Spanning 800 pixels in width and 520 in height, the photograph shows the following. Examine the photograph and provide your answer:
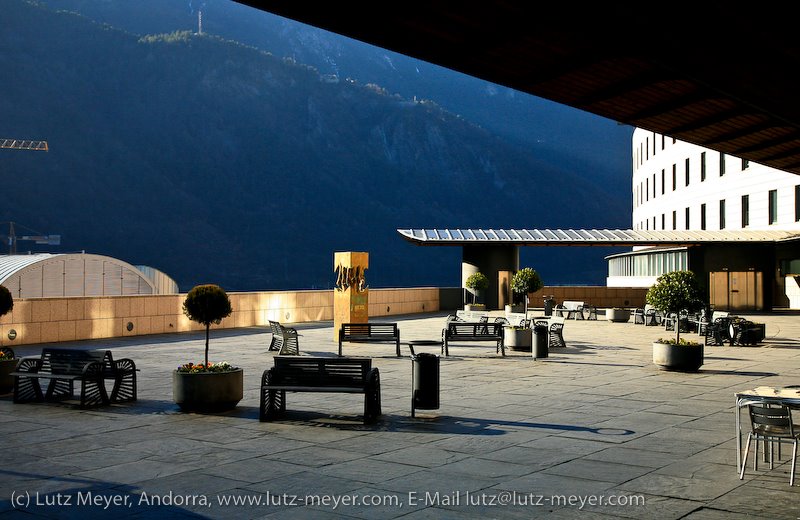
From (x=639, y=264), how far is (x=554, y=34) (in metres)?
55.1

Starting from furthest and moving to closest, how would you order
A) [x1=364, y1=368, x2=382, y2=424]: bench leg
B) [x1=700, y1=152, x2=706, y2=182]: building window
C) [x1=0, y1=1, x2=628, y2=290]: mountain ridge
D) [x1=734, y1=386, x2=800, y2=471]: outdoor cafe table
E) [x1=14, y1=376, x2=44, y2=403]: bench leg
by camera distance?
[x1=0, y1=1, x2=628, y2=290]: mountain ridge < [x1=700, y1=152, x2=706, y2=182]: building window < [x1=14, y1=376, x2=44, y2=403]: bench leg < [x1=364, y1=368, x2=382, y2=424]: bench leg < [x1=734, y1=386, x2=800, y2=471]: outdoor cafe table

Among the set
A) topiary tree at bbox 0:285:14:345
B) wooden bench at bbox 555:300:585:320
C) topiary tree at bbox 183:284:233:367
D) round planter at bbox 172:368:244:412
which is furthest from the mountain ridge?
round planter at bbox 172:368:244:412

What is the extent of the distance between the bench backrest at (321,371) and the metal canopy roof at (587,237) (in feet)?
94.2

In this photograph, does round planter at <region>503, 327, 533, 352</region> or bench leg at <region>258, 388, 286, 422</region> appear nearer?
bench leg at <region>258, 388, 286, 422</region>

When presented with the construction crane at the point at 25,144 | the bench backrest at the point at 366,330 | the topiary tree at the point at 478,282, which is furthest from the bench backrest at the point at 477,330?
the construction crane at the point at 25,144

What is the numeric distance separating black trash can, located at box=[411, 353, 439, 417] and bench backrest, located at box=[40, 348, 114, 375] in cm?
468

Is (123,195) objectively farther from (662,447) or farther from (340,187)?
(662,447)

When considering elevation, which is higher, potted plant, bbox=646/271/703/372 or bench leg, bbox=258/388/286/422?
potted plant, bbox=646/271/703/372

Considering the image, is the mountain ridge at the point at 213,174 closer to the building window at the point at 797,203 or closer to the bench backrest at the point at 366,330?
the building window at the point at 797,203

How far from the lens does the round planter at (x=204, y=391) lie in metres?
11.1

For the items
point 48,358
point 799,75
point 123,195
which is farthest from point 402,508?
point 123,195

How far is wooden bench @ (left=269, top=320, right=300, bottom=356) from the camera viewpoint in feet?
61.0

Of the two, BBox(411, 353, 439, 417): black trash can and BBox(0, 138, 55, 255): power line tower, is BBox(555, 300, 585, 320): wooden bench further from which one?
BBox(0, 138, 55, 255): power line tower

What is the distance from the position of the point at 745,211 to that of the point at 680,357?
120 ft
